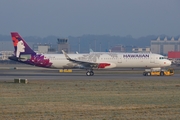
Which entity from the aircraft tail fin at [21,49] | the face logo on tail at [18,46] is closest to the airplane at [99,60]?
the aircraft tail fin at [21,49]

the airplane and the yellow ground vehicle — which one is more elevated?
the airplane

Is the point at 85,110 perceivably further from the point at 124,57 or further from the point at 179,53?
the point at 179,53

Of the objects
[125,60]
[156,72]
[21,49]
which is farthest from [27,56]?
[156,72]

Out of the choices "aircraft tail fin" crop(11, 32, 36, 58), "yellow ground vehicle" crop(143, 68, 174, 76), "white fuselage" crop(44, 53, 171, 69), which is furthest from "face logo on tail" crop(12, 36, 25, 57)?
"yellow ground vehicle" crop(143, 68, 174, 76)

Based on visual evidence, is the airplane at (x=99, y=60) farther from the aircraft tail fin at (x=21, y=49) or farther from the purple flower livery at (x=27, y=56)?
the aircraft tail fin at (x=21, y=49)

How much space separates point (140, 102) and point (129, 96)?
3.95 m

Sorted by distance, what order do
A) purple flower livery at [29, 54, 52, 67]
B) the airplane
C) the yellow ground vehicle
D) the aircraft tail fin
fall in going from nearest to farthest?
the yellow ground vehicle < the airplane < purple flower livery at [29, 54, 52, 67] < the aircraft tail fin

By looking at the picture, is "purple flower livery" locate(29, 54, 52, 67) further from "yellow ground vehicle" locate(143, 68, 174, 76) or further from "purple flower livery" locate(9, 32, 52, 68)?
"yellow ground vehicle" locate(143, 68, 174, 76)

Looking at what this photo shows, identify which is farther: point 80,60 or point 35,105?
point 80,60

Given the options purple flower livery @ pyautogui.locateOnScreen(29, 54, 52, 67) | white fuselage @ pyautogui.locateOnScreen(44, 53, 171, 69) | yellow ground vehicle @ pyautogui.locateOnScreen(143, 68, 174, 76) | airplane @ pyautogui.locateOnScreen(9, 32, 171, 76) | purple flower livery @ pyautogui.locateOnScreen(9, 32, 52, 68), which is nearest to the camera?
yellow ground vehicle @ pyautogui.locateOnScreen(143, 68, 174, 76)

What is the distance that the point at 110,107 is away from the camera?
24.8 meters

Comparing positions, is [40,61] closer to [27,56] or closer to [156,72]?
[27,56]

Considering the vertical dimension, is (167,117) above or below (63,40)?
below

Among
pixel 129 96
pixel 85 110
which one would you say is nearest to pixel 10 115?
pixel 85 110
